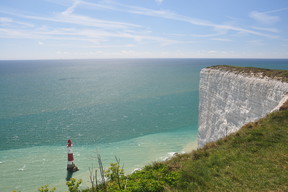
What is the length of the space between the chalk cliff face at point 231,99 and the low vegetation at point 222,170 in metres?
5.16

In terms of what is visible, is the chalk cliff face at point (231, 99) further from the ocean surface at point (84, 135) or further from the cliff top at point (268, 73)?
the ocean surface at point (84, 135)

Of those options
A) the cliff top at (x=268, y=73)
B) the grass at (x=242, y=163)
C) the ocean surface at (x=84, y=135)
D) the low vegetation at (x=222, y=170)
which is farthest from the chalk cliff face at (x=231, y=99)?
the ocean surface at (x=84, y=135)

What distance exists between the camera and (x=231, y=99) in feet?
62.8

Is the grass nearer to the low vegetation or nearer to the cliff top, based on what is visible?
the low vegetation

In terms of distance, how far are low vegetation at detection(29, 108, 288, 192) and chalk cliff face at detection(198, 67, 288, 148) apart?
516 centimetres

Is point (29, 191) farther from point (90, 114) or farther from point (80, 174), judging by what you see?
point (90, 114)

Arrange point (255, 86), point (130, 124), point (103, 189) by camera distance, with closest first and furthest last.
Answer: point (103, 189), point (255, 86), point (130, 124)

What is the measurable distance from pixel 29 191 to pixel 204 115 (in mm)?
19800

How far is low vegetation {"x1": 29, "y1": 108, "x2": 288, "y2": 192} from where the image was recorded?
21.8 feet

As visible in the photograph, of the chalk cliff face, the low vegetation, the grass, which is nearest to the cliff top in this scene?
the chalk cliff face

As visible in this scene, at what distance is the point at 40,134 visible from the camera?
31.1 meters

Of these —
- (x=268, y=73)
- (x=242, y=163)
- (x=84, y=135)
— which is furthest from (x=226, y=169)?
(x=84, y=135)

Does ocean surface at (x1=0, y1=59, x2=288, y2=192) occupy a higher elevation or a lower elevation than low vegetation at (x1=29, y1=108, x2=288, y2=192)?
lower

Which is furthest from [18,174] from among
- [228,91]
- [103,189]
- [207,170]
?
[228,91]
